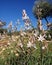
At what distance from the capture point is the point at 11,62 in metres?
7.01

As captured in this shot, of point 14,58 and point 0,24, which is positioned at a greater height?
point 0,24

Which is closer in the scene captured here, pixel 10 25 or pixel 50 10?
pixel 10 25

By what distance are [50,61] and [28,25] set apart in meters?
2.29

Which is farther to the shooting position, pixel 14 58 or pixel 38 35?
pixel 14 58

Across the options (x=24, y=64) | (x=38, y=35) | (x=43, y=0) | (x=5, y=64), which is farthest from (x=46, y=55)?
(x=43, y=0)

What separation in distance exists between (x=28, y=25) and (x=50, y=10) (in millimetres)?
40558

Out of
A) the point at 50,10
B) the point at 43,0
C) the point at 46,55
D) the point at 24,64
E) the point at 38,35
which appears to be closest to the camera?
the point at 38,35

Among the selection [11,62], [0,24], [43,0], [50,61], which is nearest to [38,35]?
[0,24]

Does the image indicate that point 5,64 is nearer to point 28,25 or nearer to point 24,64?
point 24,64

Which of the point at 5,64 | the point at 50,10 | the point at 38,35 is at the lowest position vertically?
the point at 5,64

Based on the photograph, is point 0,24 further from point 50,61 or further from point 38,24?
point 50,61

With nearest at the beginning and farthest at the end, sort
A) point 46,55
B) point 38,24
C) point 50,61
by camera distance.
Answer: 1. point 38,24
2. point 50,61
3. point 46,55

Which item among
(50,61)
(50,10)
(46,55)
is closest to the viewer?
(50,61)

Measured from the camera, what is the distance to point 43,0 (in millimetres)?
47781
